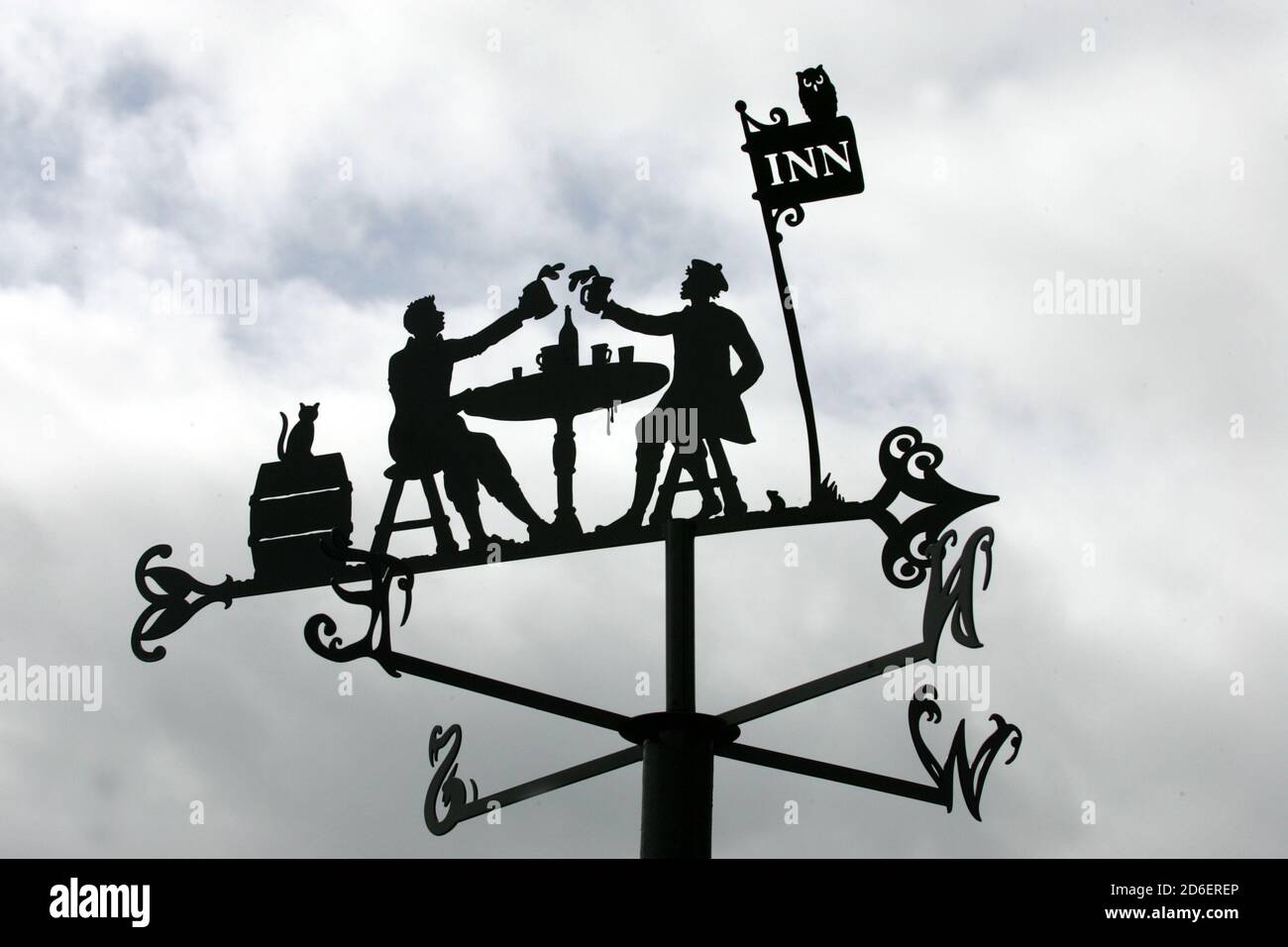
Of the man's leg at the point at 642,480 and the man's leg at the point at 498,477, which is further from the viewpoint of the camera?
the man's leg at the point at 498,477

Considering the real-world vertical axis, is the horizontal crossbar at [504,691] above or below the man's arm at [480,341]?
below

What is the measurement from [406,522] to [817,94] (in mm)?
1753

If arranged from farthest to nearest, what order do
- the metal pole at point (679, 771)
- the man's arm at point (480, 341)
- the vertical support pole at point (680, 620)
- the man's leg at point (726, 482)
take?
the man's arm at point (480, 341) < the man's leg at point (726, 482) < the vertical support pole at point (680, 620) < the metal pole at point (679, 771)

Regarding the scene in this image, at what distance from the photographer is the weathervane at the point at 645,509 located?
11.9 feet

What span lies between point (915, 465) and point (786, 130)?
1033mm

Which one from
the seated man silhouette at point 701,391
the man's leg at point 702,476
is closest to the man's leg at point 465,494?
the seated man silhouette at point 701,391

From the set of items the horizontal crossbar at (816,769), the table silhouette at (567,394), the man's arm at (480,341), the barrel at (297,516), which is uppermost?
the man's arm at (480,341)

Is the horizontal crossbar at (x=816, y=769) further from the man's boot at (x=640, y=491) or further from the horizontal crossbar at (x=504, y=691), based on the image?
the man's boot at (x=640, y=491)

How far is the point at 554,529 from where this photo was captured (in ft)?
13.8

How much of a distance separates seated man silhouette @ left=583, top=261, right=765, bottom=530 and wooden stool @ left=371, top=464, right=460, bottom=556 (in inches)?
22.1

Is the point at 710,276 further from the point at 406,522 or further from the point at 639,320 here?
the point at 406,522
